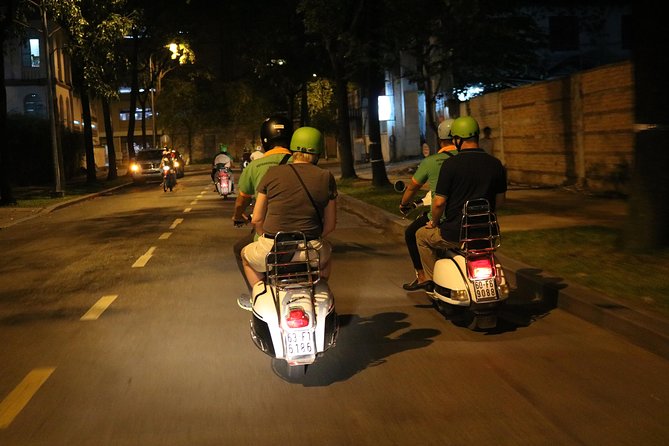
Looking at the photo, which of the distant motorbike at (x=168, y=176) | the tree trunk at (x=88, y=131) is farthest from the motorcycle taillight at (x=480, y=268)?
the tree trunk at (x=88, y=131)

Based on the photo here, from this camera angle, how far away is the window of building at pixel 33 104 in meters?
51.9

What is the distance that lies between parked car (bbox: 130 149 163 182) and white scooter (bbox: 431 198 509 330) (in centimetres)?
3768

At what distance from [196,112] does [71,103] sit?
14.8 metres

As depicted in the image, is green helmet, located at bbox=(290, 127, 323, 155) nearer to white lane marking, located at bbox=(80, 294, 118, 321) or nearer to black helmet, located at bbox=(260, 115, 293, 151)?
black helmet, located at bbox=(260, 115, 293, 151)

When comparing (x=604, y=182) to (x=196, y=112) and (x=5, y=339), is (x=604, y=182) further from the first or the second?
(x=196, y=112)

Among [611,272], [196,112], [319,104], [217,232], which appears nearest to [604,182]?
[217,232]

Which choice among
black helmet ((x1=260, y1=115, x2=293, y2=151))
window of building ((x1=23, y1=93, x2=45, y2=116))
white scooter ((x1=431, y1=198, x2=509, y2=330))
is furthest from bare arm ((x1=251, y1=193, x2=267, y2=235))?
window of building ((x1=23, y1=93, x2=45, y2=116))

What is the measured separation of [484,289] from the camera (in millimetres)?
7363

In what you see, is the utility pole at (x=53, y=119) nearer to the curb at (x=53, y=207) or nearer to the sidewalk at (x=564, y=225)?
the curb at (x=53, y=207)

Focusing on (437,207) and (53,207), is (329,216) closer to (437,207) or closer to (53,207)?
(437,207)

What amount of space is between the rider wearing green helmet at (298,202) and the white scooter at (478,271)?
4.86 feet

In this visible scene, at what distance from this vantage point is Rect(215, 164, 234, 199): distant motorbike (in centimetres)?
2644

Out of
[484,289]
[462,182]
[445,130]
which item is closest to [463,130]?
[445,130]

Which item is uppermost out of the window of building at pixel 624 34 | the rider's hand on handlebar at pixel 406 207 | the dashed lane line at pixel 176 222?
the window of building at pixel 624 34
